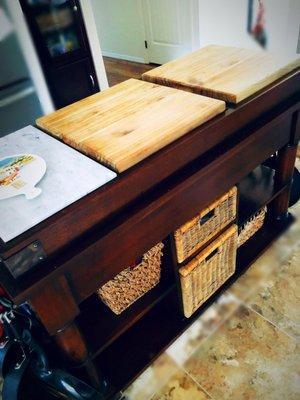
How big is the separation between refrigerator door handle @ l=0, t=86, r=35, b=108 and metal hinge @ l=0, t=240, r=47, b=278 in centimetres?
210

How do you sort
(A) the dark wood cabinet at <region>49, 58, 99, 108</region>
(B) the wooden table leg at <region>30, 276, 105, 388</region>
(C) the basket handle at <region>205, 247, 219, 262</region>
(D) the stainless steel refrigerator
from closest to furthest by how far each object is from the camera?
1. (B) the wooden table leg at <region>30, 276, 105, 388</region>
2. (C) the basket handle at <region>205, 247, 219, 262</region>
3. (D) the stainless steel refrigerator
4. (A) the dark wood cabinet at <region>49, 58, 99, 108</region>

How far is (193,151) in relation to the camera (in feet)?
3.22

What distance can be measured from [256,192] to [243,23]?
2.27 metres

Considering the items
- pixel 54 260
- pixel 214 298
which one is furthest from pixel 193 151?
pixel 214 298

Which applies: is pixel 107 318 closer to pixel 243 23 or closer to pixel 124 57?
pixel 243 23

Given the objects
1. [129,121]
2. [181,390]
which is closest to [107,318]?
[181,390]

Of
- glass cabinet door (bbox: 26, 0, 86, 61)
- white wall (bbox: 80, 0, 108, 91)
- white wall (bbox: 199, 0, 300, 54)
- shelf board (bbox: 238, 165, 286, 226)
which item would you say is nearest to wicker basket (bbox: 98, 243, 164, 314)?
shelf board (bbox: 238, 165, 286, 226)

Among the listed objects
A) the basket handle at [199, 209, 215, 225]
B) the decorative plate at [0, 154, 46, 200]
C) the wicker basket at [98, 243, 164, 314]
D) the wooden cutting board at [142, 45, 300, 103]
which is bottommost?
the wicker basket at [98, 243, 164, 314]

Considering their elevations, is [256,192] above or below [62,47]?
below

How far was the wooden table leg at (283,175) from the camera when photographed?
4.82 ft

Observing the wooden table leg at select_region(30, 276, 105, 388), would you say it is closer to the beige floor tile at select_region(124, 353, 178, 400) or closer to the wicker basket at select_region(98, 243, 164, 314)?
the wicker basket at select_region(98, 243, 164, 314)

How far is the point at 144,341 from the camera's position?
1.36 metres

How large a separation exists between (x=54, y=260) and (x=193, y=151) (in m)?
0.49

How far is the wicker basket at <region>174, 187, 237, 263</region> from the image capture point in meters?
1.12
